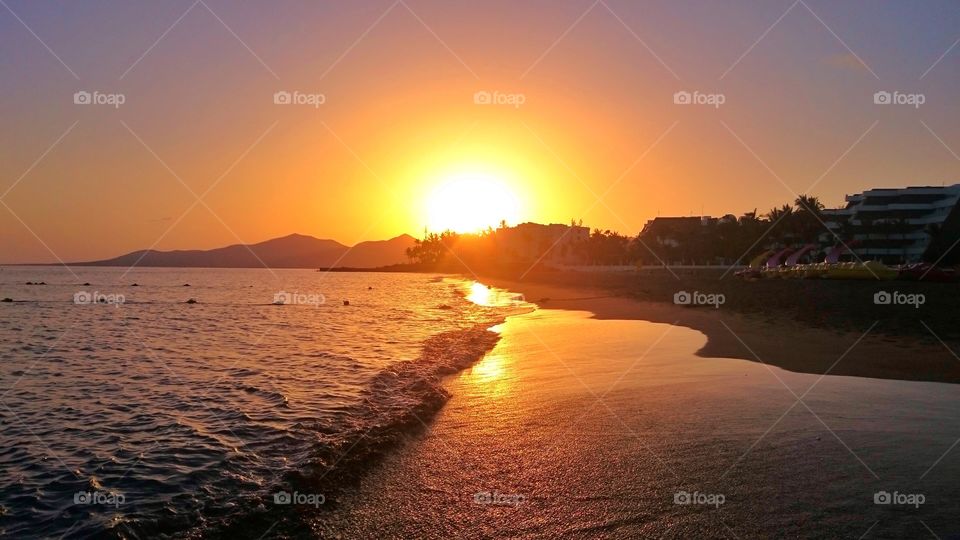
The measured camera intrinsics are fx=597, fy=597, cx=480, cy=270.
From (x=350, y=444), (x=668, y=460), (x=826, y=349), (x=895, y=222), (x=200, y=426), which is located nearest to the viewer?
(x=668, y=460)

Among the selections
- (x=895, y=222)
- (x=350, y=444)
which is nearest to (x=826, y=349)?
(x=350, y=444)

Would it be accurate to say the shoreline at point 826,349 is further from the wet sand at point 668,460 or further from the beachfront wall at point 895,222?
the beachfront wall at point 895,222

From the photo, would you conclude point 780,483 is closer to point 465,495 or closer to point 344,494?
point 465,495

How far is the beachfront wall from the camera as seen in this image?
104 meters

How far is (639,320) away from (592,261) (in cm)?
14576

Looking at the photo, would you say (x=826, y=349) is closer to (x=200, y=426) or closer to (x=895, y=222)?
(x=200, y=426)

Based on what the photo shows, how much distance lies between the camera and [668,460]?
7.60m

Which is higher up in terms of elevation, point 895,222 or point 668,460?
point 895,222

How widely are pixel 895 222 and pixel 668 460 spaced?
119m

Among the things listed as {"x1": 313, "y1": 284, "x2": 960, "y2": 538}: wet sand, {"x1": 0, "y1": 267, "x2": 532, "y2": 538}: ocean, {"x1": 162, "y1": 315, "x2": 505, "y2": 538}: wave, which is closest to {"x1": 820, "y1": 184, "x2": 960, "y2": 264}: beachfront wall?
{"x1": 313, "y1": 284, "x2": 960, "y2": 538}: wet sand

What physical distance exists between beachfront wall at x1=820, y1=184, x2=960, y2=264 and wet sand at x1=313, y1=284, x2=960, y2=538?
10673 cm

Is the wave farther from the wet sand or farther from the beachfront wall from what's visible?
the beachfront wall

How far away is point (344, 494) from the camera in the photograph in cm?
694

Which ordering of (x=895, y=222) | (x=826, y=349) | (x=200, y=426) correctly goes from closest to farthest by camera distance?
(x=200, y=426) → (x=826, y=349) → (x=895, y=222)
